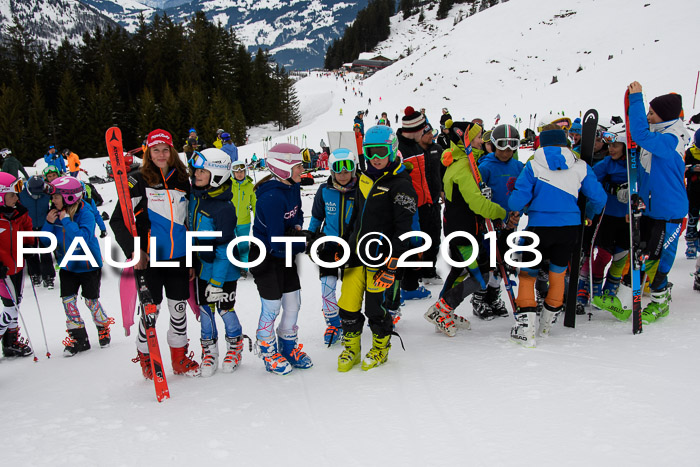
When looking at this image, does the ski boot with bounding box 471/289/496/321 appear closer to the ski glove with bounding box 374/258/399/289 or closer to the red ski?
the ski glove with bounding box 374/258/399/289

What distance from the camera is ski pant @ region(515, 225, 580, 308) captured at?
4164mm

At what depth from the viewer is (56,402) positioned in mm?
3734

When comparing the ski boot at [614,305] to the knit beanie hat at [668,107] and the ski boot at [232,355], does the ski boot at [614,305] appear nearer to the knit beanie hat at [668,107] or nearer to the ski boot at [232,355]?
the knit beanie hat at [668,107]

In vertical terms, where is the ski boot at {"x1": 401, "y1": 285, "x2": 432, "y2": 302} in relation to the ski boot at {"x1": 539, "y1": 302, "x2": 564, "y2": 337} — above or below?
below

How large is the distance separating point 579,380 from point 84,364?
488cm

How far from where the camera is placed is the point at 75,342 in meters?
5.30

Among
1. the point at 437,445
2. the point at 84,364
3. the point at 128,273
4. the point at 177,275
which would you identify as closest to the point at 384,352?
the point at 437,445

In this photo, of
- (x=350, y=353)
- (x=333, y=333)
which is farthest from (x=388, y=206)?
(x=333, y=333)

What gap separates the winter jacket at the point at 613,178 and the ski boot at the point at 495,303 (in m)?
1.52

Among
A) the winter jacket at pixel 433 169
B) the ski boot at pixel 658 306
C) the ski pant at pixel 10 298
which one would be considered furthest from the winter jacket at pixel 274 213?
the ski boot at pixel 658 306

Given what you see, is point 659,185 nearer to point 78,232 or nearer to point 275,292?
point 275,292

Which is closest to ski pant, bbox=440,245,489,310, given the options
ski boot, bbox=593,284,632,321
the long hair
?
ski boot, bbox=593,284,632,321

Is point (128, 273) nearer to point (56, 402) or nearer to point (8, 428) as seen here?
point (56, 402)

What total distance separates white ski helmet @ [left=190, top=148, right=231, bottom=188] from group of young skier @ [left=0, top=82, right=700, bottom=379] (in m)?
0.01
